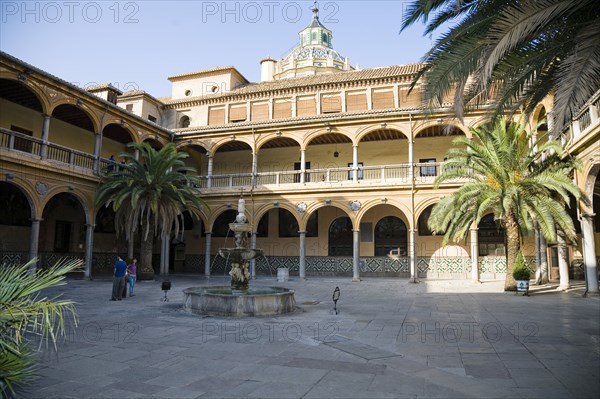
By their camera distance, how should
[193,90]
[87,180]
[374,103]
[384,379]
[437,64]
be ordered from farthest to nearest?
[193,90] < [374,103] < [87,180] < [437,64] < [384,379]

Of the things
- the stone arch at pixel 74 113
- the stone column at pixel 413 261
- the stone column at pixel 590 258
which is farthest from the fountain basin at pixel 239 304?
the stone arch at pixel 74 113

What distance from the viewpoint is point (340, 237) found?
81.3ft

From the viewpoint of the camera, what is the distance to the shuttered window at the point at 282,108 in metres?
25.8

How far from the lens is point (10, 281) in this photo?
3.78m

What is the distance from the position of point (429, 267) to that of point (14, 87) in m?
20.4

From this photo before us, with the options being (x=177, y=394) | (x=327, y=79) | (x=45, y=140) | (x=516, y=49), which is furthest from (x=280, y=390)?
(x=327, y=79)

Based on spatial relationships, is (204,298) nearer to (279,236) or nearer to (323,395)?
(323,395)

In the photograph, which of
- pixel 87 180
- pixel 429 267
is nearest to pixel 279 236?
pixel 429 267

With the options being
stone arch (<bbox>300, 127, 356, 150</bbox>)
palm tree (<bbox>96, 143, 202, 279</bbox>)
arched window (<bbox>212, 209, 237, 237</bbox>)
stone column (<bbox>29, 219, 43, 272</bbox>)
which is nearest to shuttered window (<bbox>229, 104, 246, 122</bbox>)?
stone arch (<bbox>300, 127, 356, 150</bbox>)

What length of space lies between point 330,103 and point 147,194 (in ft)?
38.0

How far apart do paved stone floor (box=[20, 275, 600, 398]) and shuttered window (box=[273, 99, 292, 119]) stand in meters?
16.7

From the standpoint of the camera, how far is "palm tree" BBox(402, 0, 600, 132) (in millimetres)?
5539

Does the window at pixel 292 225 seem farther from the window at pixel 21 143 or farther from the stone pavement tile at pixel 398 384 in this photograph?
the stone pavement tile at pixel 398 384

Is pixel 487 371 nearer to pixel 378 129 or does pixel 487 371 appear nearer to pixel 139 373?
pixel 139 373
